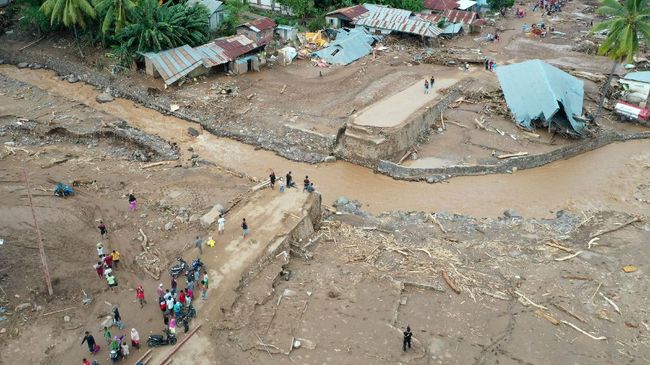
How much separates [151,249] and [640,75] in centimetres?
3212

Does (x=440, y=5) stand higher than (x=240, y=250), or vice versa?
(x=440, y=5)

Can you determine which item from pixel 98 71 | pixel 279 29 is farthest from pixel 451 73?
pixel 98 71

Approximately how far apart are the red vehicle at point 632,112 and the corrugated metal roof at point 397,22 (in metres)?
16.0

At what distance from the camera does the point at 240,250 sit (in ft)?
56.5

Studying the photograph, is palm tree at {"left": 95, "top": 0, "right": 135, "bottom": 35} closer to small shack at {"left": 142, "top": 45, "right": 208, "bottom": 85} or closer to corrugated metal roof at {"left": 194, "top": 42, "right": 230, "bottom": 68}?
small shack at {"left": 142, "top": 45, "right": 208, "bottom": 85}

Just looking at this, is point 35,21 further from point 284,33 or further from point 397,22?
point 397,22

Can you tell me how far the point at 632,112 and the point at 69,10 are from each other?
36418mm

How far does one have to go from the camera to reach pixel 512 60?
4084cm

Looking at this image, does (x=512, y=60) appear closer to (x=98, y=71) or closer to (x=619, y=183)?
(x=619, y=183)

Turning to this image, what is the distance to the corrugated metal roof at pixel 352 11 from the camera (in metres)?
42.7

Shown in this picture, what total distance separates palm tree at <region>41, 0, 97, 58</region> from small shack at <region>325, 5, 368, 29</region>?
18850 mm

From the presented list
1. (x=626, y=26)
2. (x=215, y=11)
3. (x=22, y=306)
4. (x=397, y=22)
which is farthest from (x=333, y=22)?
(x=22, y=306)

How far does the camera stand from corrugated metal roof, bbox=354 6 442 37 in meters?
41.7

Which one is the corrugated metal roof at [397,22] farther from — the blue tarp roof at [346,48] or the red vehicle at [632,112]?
the red vehicle at [632,112]
